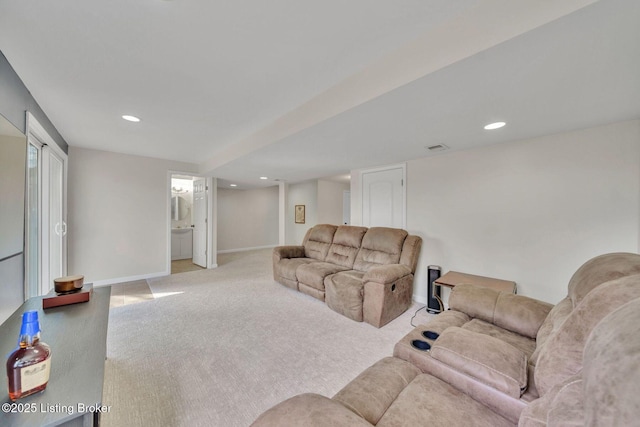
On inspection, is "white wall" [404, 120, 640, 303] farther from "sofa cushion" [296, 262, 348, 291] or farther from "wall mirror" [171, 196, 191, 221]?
"wall mirror" [171, 196, 191, 221]

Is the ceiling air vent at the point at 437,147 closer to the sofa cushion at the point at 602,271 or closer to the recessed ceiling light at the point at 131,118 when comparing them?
the sofa cushion at the point at 602,271

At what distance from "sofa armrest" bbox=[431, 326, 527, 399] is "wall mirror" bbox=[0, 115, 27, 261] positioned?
2.46 m

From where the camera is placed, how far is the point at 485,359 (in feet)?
3.39

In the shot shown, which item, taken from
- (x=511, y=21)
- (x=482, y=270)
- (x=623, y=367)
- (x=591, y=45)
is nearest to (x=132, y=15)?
(x=511, y=21)

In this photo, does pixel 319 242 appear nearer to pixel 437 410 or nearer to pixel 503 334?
pixel 503 334

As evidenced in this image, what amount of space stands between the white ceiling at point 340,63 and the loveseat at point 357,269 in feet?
4.86

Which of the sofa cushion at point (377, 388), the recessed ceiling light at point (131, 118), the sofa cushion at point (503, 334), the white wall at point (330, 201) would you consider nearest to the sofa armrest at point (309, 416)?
the sofa cushion at point (377, 388)

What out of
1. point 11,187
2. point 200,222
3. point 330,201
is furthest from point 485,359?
point 330,201

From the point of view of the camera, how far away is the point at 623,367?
42 cm

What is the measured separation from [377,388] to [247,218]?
705 centimetres

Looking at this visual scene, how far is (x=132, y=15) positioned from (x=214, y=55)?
1.36 feet

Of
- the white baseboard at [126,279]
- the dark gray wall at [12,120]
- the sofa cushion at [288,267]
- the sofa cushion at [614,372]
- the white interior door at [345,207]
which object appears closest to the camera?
the sofa cushion at [614,372]

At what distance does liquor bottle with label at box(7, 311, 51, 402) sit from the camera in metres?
0.74

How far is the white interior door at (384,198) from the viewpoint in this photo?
3.63 metres
